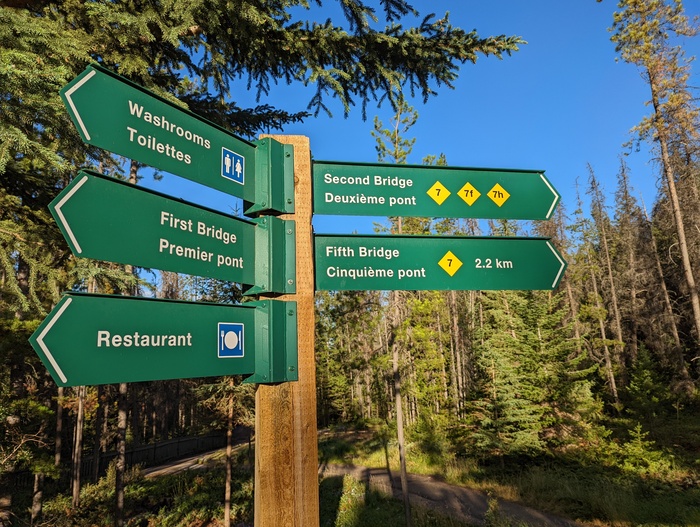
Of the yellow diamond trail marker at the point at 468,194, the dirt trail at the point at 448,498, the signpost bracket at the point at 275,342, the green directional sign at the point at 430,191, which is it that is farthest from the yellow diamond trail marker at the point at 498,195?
the dirt trail at the point at 448,498

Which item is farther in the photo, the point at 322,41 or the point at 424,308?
the point at 424,308

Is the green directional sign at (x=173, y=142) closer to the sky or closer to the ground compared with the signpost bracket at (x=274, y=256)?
closer to the sky

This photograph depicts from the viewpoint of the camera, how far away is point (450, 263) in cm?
275

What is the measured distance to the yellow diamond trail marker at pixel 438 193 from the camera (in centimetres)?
289

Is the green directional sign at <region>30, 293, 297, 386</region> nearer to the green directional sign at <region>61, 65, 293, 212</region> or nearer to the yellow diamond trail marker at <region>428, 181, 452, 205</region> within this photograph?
the green directional sign at <region>61, 65, 293, 212</region>

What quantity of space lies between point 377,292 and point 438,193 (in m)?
17.5

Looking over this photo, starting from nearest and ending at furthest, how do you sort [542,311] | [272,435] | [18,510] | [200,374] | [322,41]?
1. [200,374]
2. [272,435]
3. [322,41]
4. [18,510]
5. [542,311]

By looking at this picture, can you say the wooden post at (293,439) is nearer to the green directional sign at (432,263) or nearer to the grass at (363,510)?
the green directional sign at (432,263)

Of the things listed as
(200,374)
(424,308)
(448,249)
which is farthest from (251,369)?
(424,308)

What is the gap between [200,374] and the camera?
2.00 m

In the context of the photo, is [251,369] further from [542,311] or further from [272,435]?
[542,311]

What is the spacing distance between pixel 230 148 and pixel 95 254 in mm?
974

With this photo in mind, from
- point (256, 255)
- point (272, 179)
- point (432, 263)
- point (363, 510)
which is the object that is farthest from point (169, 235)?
point (363, 510)

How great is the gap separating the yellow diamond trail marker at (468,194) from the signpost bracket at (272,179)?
122 cm
